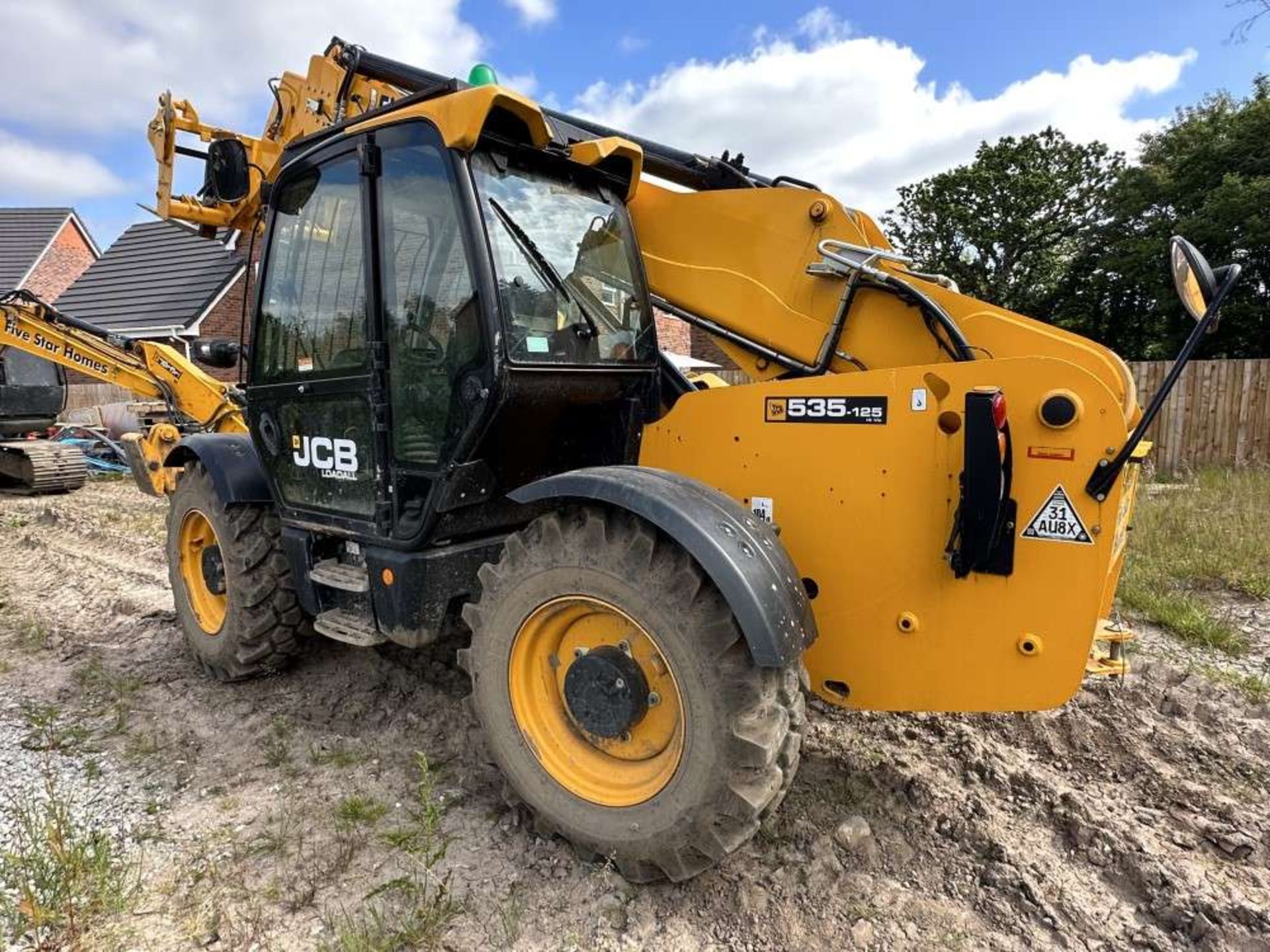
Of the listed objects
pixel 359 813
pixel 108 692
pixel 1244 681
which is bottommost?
pixel 108 692

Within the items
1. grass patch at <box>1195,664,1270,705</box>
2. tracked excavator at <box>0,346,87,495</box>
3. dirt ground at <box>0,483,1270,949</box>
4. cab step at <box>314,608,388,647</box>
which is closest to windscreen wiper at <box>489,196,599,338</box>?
cab step at <box>314,608,388,647</box>

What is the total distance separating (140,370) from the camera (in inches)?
286

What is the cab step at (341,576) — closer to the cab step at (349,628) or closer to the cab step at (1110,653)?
the cab step at (349,628)

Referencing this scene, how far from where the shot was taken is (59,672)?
4387 mm

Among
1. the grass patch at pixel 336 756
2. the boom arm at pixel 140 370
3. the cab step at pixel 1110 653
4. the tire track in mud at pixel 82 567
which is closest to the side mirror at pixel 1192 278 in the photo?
the cab step at pixel 1110 653

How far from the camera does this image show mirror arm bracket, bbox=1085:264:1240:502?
81.6 inches

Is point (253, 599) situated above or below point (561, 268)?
below

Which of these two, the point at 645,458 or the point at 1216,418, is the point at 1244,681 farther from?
the point at 1216,418

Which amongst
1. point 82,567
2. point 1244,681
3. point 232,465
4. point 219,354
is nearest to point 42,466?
point 82,567

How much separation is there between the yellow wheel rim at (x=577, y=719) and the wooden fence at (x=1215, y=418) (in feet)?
29.4

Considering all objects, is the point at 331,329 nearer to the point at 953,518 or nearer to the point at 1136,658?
the point at 953,518

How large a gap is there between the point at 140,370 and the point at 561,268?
610 cm

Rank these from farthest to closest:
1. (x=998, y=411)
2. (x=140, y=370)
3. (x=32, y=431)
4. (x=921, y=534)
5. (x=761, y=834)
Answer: (x=32, y=431) < (x=140, y=370) < (x=761, y=834) < (x=921, y=534) < (x=998, y=411)

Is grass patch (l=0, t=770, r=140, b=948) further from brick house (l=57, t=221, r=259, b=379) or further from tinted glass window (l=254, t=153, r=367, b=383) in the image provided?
brick house (l=57, t=221, r=259, b=379)
